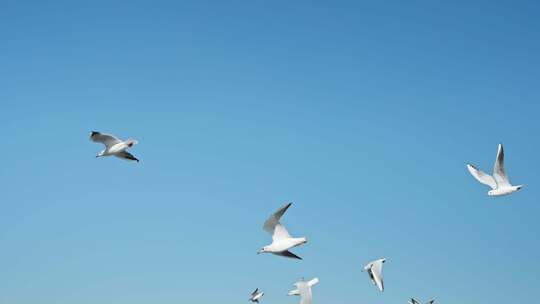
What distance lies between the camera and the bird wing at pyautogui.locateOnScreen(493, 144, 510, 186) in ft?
167

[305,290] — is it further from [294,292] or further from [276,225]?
[276,225]

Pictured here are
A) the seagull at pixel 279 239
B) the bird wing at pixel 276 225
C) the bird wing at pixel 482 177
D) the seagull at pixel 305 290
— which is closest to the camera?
the bird wing at pixel 276 225

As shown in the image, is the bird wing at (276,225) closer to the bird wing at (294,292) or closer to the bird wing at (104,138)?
the bird wing at (294,292)

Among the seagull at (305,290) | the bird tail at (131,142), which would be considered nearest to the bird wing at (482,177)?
the seagull at (305,290)

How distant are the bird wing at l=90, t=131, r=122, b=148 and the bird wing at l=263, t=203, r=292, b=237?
1233 centimetres

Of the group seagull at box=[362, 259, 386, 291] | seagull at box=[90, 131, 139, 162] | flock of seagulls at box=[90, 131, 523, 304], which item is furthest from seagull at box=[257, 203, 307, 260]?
seagull at box=[90, 131, 139, 162]

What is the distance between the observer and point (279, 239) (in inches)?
1775

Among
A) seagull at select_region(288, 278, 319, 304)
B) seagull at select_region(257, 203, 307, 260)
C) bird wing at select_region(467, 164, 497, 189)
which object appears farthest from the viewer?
bird wing at select_region(467, 164, 497, 189)

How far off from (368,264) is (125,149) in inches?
698

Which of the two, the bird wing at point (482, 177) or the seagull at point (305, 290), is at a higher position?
the bird wing at point (482, 177)

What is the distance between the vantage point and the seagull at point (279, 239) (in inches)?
1714

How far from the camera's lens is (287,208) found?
4328 centimetres

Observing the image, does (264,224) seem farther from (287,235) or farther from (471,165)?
(471,165)

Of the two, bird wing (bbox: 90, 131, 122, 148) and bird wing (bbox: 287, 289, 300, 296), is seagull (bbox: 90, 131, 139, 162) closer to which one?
bird wing (bbox: 90, 131, 122, 148)
